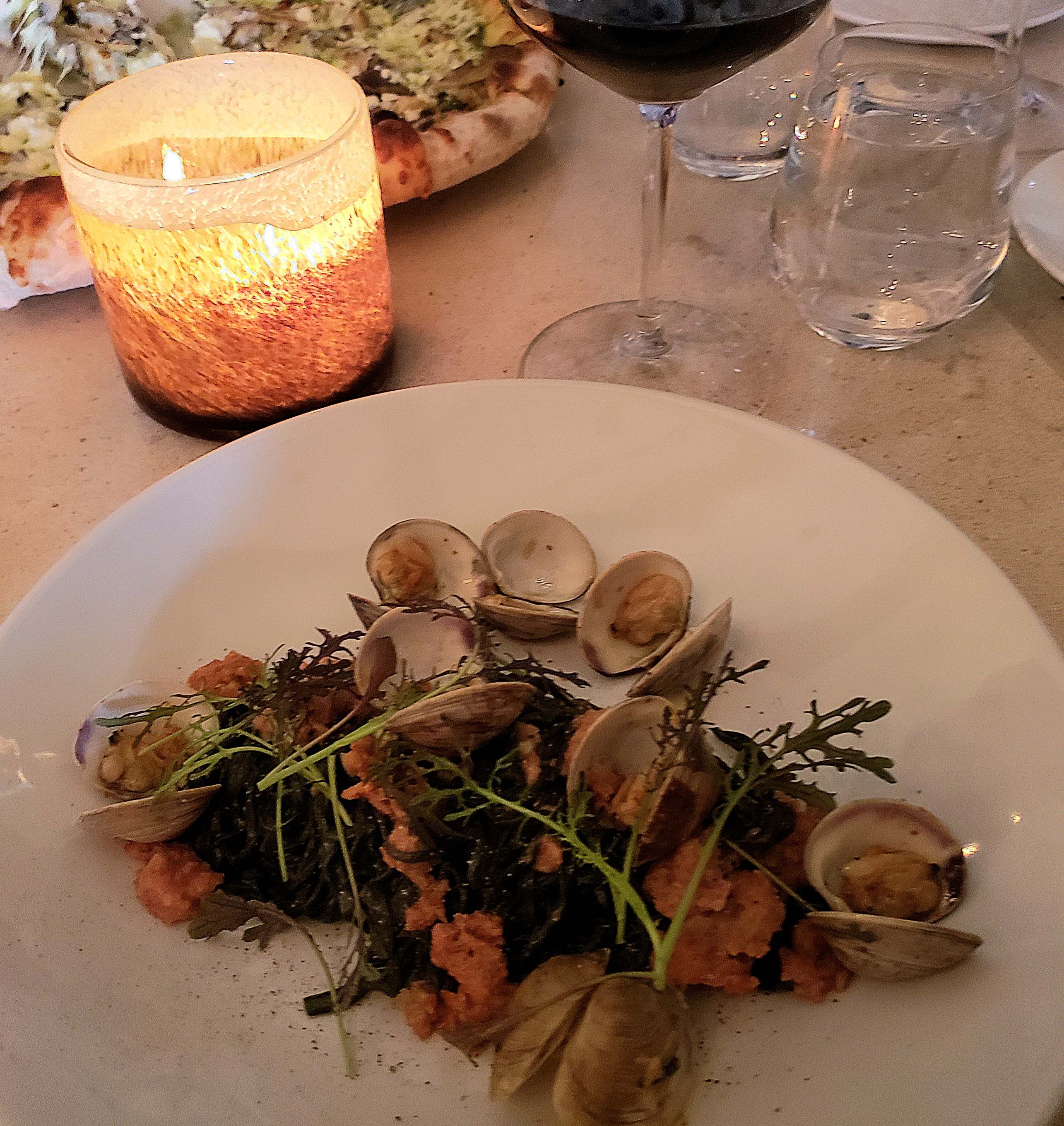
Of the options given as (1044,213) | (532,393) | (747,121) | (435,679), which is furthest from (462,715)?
(747,121)

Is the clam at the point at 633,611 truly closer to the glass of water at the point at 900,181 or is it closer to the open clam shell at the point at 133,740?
the open clam shell at the point at 133,740

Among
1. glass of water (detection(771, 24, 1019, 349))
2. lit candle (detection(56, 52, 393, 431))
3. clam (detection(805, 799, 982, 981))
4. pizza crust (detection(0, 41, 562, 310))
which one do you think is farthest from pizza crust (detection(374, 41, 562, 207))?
clam (detection(805, 799, 982, 981))

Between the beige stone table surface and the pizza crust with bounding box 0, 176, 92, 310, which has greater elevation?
the pizza crust with bounding box 0, 176, 92, 310

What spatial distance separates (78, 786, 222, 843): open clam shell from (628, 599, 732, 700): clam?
11.4 inches

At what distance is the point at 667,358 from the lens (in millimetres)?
1056

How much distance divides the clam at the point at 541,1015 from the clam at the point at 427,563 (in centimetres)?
30

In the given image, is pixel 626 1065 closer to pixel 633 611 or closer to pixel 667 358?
pixel 633 611

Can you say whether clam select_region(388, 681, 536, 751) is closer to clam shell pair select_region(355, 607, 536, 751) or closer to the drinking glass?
clam shell pair select_region(355, 607, 536, 751)

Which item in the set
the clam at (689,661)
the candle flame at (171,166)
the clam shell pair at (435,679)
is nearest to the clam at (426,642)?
the clam shell pair at (435,679)

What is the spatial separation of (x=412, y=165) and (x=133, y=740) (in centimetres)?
72

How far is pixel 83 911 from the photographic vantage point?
579 millimetres

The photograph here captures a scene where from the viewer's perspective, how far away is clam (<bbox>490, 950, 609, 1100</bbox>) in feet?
1.65

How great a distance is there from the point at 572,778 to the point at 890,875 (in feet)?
0.61

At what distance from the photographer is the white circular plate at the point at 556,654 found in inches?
19.6
